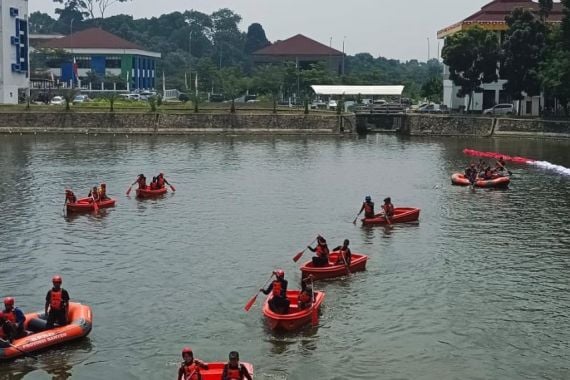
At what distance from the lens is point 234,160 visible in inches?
2591

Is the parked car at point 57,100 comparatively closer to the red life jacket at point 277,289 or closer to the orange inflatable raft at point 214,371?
the red life jacket at point 277,289

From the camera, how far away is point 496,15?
334ft

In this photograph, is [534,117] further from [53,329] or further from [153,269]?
[53,329]

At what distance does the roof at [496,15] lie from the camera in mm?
98875

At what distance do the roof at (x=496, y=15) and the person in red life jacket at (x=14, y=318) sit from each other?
8436 centimetres

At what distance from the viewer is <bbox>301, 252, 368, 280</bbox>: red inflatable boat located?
2858cm

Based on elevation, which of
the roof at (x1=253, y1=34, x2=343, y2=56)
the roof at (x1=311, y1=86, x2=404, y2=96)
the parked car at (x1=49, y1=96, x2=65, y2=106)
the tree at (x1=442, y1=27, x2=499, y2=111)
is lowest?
the parked car at (x1=49, y1=96, x2=65, y2=106)

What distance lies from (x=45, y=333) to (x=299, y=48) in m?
134

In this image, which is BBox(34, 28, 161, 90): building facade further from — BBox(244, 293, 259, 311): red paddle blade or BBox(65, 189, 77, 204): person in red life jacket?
BBox(244, 293, 259, 311): red paddle blade

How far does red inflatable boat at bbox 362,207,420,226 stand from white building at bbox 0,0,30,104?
246 feet

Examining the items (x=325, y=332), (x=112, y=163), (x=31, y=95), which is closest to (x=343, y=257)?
(x=325, y=332)

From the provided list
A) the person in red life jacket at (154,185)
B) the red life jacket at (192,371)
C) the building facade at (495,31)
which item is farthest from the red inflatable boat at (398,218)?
the building facade at (495,31)

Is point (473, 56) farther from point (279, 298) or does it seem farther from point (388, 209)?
point (279, 298)

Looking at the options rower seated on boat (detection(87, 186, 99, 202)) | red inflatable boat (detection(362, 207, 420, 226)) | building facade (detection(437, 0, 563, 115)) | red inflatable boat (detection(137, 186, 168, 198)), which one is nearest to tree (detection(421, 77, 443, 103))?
building facade (detection(437, 0, 563, 115))
